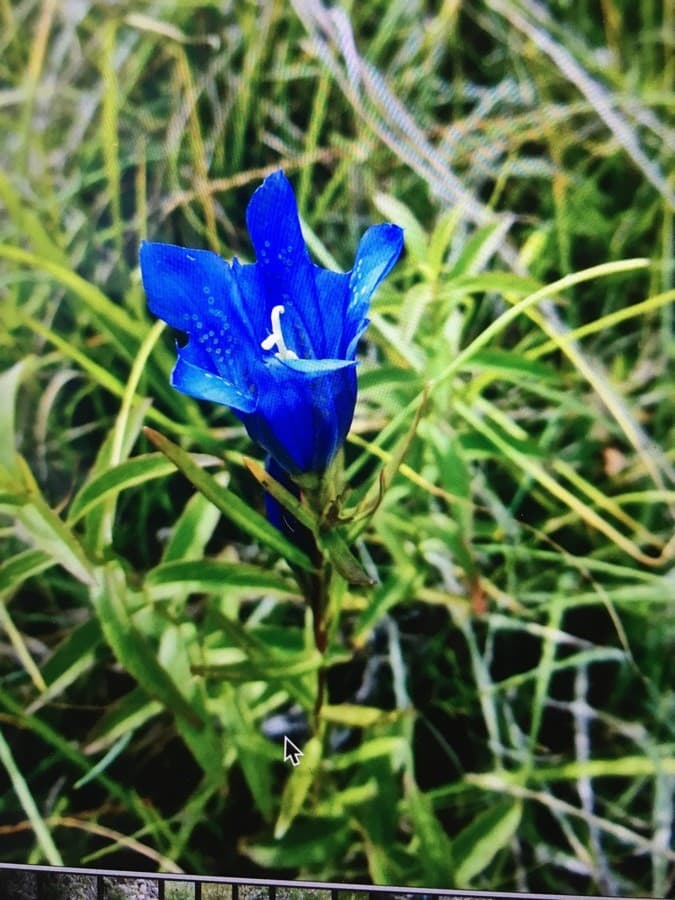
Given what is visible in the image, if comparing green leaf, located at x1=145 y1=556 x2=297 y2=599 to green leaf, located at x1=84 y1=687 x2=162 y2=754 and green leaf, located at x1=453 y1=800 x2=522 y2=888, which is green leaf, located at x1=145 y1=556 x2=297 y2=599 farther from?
green leaf, located at x1=453 y1=800 x2=522 y2=888

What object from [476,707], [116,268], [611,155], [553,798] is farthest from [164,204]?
[553,798]

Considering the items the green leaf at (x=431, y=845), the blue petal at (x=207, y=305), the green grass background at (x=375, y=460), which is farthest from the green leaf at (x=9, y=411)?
the green leaf at (x=431, y=845)

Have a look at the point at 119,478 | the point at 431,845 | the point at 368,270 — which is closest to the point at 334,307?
the point at 368,270

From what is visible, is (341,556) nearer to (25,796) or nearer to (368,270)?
(368,270)

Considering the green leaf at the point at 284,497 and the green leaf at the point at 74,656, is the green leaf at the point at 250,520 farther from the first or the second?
the green leaf at the point at 74,656

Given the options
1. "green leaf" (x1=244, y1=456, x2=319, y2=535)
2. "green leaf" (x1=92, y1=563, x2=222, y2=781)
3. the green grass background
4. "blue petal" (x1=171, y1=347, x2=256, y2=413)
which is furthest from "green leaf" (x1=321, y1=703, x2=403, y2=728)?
"blue petal" (x1=171, y1=347, x2=256, y2=413)
